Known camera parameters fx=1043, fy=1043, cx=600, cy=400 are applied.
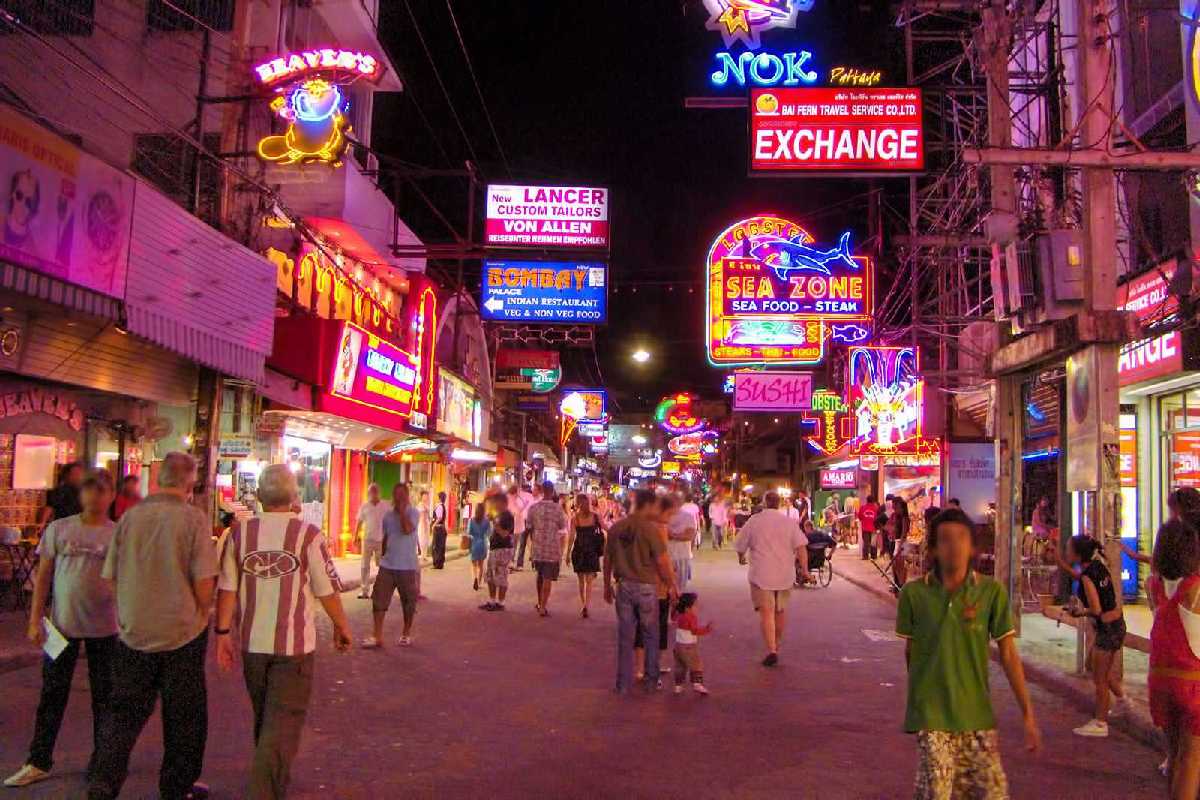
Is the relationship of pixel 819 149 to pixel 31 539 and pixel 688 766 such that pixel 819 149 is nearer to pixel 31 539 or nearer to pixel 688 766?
pixel 688 766

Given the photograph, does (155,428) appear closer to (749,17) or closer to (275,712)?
(749,17)

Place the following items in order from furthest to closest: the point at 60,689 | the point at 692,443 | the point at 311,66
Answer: the point at 692,443 < the point at 311,66 < the point at 60,689

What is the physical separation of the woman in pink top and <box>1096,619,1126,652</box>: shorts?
254cm

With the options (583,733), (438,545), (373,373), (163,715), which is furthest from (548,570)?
(163,715)

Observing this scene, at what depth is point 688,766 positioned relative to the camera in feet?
22.6

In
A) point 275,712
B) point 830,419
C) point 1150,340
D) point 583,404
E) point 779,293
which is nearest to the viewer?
point 275,712

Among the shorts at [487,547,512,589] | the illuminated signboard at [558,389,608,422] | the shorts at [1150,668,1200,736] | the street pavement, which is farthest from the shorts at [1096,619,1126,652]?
the illuminated signboard at [558,389,608,422]

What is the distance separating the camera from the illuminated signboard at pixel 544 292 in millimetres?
22969

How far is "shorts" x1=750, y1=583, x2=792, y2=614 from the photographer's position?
1105cm

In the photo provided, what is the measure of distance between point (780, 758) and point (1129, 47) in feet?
44.0

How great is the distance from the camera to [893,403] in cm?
2303

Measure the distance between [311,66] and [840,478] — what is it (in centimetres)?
2896

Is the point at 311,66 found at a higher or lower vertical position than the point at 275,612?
higher

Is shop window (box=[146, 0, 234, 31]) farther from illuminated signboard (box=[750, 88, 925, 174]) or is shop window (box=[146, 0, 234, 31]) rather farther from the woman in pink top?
the woman in pink top
